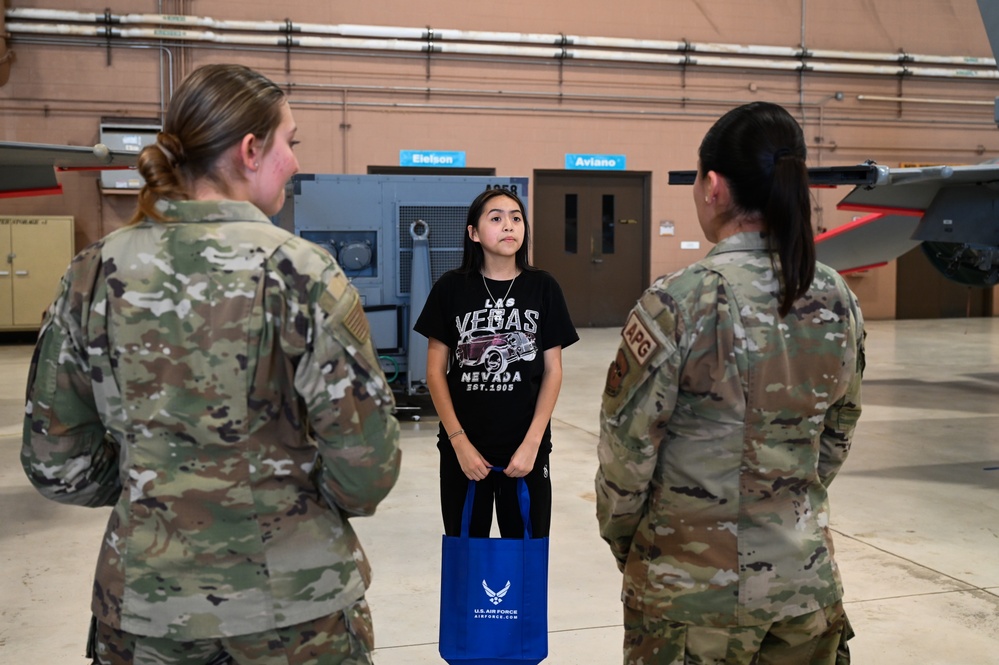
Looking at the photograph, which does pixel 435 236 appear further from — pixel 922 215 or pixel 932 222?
pixel 922 215

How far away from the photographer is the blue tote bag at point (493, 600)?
8.75 ft

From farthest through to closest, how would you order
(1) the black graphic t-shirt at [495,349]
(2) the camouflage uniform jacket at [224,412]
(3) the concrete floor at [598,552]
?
(3) the concrete floor at [598,552]
(1) the black graphic t-shirt at [495,349]
(2) the camouflage uniform jacket at [224,412]

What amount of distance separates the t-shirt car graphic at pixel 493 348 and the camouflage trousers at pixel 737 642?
1267 mm

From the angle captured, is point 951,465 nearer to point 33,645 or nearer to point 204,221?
point 33,645

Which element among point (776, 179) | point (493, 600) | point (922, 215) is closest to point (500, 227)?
point (493, 600)

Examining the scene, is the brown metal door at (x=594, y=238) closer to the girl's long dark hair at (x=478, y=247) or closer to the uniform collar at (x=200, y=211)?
the girl's long dark hair at (x=478, y=247)

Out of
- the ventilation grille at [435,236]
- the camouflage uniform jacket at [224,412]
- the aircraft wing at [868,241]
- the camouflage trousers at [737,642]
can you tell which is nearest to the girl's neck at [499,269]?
the camouflage trousers at [737,642]

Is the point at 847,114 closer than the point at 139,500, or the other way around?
the point at 139,500

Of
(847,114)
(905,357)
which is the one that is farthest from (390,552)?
(847,114)

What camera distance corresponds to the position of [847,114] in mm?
16719

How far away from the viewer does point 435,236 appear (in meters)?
7.88

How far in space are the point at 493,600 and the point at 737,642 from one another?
3.26ft

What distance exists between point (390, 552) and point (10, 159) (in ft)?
18.1

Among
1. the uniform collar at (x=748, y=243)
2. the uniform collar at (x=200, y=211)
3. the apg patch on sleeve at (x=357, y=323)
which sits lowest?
the apg patch on sleeve at (x=357, y=323)
